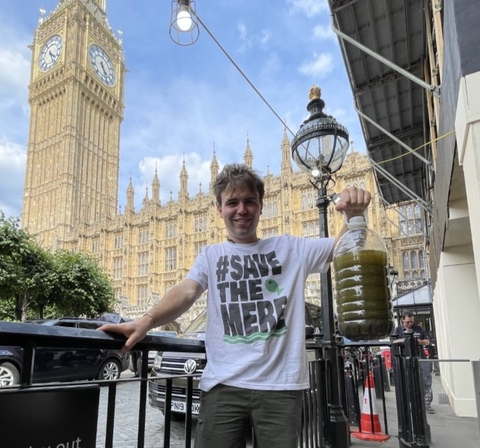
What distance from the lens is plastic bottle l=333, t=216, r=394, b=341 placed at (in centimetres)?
184

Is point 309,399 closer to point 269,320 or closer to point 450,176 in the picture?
point 269,320

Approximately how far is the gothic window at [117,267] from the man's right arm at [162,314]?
52.5m

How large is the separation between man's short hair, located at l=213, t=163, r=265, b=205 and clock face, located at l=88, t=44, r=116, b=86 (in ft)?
234

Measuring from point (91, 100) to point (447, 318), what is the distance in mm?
65672

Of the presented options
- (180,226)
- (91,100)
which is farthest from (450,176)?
(91,100)


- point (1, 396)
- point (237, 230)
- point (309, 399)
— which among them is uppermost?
point (237, 230)

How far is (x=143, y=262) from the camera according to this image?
51656mm

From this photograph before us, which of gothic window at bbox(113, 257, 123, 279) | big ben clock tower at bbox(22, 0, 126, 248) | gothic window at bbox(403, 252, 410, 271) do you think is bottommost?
gothic window at bbox(403, 252, 410, 271)

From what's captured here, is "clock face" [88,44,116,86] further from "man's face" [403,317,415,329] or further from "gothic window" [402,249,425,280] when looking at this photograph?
"man's face" [403,317,415,329]

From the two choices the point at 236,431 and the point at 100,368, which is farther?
the point at 100,368

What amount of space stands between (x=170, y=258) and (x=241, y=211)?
48808 millimetres

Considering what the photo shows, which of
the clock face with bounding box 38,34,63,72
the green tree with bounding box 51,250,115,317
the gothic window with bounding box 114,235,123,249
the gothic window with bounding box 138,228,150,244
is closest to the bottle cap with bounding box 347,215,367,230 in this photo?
the green tree with bounding box 51,250,115,317

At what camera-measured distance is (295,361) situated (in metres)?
1.78

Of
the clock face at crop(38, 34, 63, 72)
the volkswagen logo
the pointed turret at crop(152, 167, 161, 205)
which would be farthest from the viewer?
the clock face at crop(38, 34, 63, 72)
